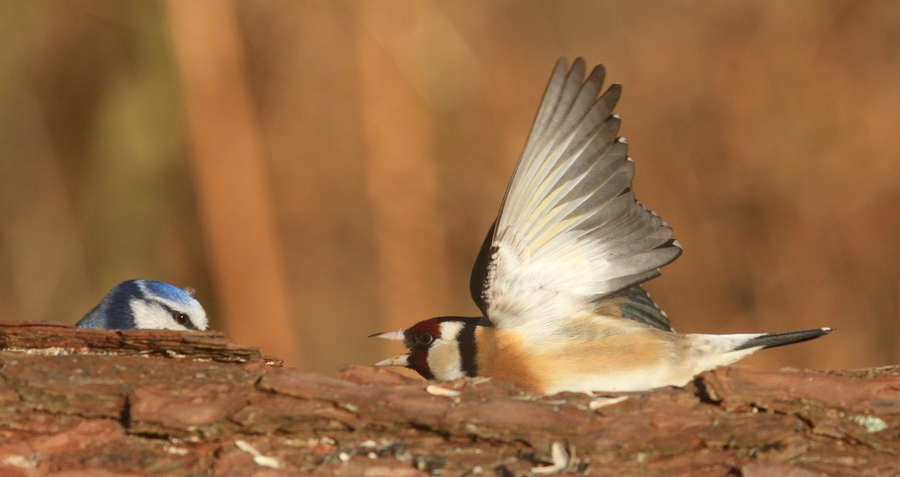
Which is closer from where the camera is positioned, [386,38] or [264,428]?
[264,428]

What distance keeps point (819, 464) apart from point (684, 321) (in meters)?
3.61

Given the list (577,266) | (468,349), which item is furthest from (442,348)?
(577,266)

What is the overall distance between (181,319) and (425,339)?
1169mm

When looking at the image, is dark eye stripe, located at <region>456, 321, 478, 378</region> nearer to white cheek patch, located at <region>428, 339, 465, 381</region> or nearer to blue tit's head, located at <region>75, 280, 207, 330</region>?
white cheek patch, located at <region>428, 339, 465, 381</region>

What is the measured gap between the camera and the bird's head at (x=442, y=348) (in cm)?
294

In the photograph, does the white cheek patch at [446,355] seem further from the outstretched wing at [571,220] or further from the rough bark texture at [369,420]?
the rough bark texture at [369,420]

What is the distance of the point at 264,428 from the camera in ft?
6.17

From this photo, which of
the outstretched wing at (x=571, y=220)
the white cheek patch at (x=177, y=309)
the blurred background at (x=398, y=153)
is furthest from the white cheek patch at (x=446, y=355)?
the blurred background at (x=398, y=153)

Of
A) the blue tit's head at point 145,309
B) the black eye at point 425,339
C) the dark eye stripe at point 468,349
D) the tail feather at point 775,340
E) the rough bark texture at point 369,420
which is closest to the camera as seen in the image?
the rough bark texture at point 369,420

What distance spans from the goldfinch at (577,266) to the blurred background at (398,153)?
271 cm

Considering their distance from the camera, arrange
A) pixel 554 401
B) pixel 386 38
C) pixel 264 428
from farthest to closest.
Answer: pixel 386 38 → pixel 554 401 → pixel 264 428

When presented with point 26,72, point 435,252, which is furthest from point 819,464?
point 26,72

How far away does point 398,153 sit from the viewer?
5789 mm

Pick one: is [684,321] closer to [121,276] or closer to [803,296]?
[803,296]
